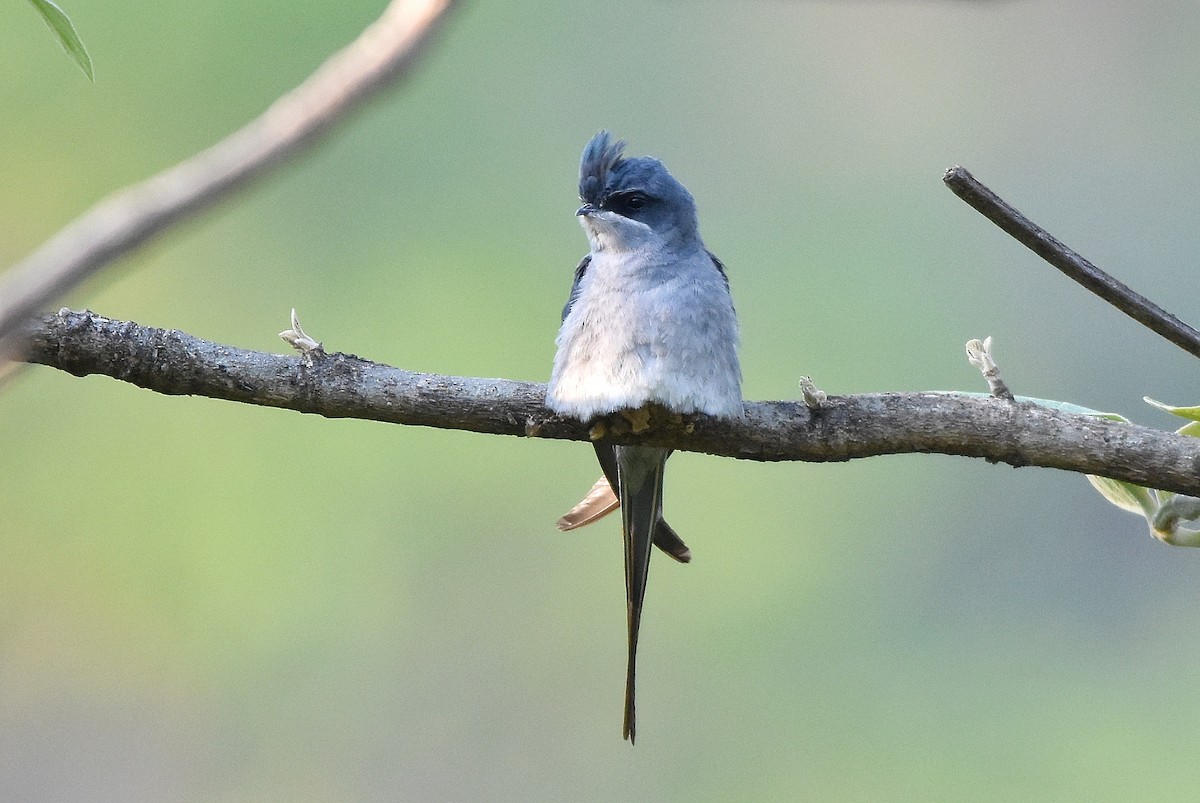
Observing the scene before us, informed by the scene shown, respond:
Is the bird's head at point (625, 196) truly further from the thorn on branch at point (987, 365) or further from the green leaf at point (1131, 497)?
the green leaf at point (1131, 497)

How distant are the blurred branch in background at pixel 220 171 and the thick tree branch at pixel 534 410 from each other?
0.65m

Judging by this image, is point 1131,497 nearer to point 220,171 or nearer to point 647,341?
point 647,341

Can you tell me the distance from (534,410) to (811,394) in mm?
249

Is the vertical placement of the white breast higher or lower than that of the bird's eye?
lower

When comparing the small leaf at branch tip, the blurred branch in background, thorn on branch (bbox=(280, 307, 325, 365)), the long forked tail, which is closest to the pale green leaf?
the small leaf at branch tip

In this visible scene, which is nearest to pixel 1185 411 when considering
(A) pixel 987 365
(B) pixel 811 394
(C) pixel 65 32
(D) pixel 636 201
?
(A) pixel 987 365

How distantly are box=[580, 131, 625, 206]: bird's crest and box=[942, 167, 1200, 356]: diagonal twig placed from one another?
Answer: 0.55 meters

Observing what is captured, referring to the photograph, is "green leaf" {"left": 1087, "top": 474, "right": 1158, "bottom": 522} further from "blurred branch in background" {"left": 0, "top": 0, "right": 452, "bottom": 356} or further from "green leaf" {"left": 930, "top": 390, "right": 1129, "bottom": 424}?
"blurred branch in background" {"left": 0, "top": 0, "right": 452, "bottom": 356}

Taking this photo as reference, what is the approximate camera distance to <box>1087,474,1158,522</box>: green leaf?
Answer: 1.04 metres

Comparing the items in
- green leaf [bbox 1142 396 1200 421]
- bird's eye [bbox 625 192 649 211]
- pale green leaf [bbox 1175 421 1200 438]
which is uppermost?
bird's eye [bbox 625 192 649 211]

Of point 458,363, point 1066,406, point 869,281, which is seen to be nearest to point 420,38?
point 1066,406

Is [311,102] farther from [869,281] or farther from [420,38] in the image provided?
[869,281]

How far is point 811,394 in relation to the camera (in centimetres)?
100

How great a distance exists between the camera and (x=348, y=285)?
9.25 ft
